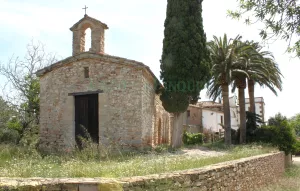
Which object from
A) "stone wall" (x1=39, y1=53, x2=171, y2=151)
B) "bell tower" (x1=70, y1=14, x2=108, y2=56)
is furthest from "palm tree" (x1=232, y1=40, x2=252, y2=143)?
"bell tower" (x1=70, y1=14, x2=108, y2=56)

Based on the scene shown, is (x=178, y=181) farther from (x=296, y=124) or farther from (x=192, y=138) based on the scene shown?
(x=296, y=124)

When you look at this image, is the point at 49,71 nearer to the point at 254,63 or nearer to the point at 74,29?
the point at 74,29

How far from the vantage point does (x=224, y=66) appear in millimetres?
18734

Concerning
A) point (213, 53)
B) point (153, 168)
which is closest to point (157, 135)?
point (213, 53)

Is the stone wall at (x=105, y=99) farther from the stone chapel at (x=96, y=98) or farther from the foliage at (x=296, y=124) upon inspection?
the foliage at (x=296, y=124)

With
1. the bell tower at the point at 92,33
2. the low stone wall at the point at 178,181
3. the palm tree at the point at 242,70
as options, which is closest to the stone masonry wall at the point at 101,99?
the bell tower at the point at 92,33

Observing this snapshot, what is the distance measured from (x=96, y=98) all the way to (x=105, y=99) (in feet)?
2.14

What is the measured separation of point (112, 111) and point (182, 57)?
13.3ft

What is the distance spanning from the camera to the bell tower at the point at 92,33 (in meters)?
15.8

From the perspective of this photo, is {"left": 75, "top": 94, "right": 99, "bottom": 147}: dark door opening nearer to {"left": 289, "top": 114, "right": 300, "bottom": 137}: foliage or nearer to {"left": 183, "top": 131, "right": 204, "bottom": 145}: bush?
{"left": 183, "top": 131, "right": 204, "bottom": 145}: bush

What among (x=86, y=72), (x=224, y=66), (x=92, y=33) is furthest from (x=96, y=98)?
(x=224, y=66)

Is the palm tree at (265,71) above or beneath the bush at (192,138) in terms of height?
above

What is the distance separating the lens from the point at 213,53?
1909 centimetres

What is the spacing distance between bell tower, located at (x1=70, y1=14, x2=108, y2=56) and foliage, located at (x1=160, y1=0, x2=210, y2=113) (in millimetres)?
3037
